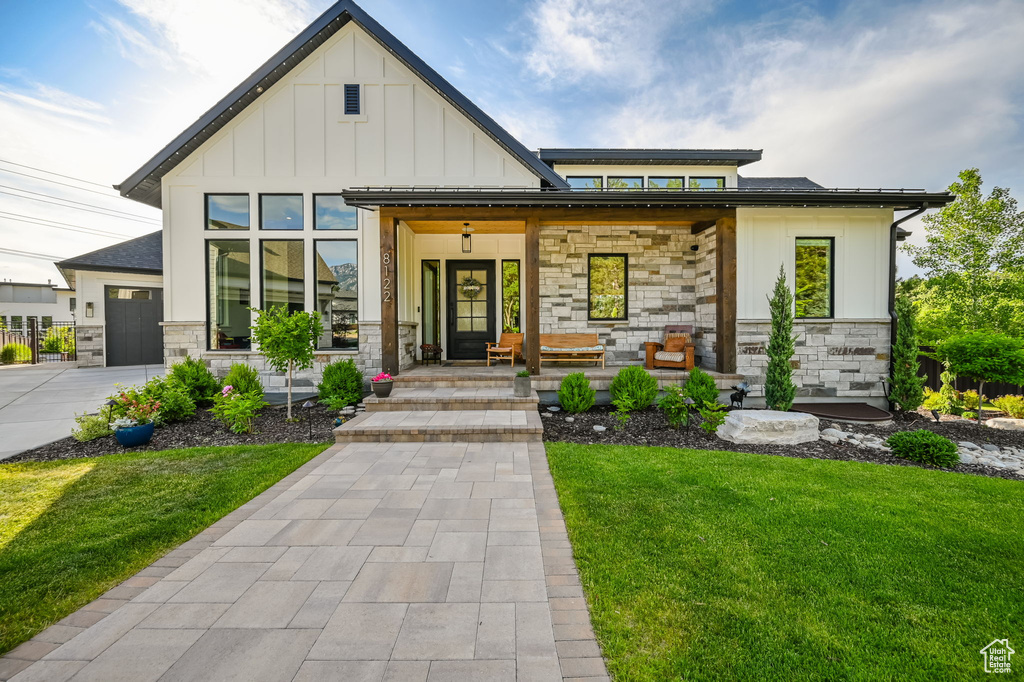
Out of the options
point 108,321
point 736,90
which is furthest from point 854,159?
point 108,321

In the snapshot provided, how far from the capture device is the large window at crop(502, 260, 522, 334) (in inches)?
391

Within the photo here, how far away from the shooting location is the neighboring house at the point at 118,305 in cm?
1251

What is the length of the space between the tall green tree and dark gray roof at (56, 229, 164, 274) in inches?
1036

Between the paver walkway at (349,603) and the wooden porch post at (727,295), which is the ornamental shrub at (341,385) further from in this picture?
the wooden porch post at (727,295)

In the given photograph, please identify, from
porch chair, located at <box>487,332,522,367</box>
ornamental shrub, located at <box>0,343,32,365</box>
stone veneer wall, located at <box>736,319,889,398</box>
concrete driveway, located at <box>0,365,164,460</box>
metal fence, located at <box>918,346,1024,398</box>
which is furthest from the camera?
ornamental shrub, located at <box>0,343,32,365</box>

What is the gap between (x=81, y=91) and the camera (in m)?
10.2

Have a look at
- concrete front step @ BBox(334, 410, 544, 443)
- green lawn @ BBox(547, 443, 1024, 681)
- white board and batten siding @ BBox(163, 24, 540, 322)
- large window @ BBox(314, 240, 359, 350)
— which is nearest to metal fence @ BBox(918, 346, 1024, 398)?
green lawn @ BBox(547, 443, 1024, 681)

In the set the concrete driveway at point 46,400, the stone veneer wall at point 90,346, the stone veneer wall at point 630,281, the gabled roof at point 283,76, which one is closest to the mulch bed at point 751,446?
the stone veneer wall at point 630,281

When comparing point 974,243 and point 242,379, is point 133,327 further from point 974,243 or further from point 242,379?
point 974,243

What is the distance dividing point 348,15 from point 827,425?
11214 millimetres

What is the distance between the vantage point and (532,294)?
729cm

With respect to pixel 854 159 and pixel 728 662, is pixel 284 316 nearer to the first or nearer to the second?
pixel 728 662

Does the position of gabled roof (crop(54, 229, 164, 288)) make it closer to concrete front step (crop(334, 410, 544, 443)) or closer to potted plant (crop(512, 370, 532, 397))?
concrete front step (crop(334, 410, 544, 443))

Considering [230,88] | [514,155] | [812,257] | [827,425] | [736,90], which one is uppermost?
[736,90]
